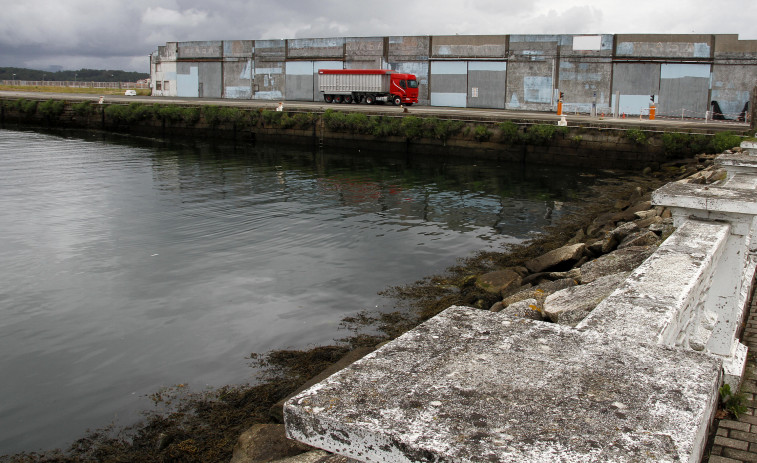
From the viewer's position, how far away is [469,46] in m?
42.8

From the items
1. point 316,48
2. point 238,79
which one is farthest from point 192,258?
point 238,79

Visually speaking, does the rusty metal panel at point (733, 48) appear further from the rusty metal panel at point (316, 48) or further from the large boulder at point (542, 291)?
the large boulder at point (542, 291)

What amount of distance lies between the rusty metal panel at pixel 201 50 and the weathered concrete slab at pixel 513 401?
52.7 m

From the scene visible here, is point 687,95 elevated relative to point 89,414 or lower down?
elevated

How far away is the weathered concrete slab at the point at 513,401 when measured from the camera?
1.81 meters

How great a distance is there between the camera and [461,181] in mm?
25203

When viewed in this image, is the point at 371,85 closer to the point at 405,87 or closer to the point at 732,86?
the point at 405,87

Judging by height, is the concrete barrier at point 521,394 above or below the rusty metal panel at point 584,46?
below

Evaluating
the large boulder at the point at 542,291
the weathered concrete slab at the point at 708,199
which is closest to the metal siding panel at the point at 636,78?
the large boulder at the point at 542,291

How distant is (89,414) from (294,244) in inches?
307

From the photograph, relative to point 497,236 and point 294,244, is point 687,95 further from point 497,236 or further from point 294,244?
point 294,244

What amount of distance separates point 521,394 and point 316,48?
158ft

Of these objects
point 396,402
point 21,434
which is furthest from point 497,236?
point 396,402

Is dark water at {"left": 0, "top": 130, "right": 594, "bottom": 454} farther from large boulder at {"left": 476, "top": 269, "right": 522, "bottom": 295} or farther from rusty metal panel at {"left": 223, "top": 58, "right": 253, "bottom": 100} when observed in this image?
rusty metal panel at {"left": 223, "top": 58, "right": 253, "bottom": 100}
